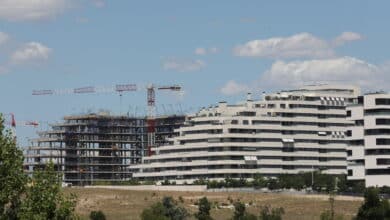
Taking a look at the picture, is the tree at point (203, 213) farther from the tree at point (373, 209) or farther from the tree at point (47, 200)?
the tree at point (47, 200)

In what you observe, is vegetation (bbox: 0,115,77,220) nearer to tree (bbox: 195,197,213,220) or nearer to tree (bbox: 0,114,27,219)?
tree (bbox: 0,114,27,219)

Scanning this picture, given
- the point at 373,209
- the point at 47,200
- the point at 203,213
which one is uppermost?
the point at 47,200

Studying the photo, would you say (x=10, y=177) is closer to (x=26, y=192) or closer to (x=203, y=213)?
(x=26, y=192)

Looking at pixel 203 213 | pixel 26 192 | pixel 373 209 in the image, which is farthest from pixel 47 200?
pixel 203 213

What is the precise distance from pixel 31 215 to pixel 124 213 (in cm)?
13243

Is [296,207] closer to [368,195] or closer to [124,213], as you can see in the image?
[124,213]

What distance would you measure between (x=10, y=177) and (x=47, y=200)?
8.99 ft

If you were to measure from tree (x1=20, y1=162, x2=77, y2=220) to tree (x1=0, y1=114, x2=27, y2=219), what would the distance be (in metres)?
0.80

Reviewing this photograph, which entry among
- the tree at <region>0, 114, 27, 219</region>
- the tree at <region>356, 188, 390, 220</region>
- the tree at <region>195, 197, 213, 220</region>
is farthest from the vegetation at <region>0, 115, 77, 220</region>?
the tree at <region>195, 197, 213, 220</region>

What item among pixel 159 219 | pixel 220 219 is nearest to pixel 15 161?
pixel 159 219

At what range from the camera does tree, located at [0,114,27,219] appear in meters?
61.1

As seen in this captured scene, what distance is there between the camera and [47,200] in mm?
60562

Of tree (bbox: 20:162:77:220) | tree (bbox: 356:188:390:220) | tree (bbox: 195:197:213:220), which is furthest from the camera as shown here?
tree (bbox: 195:197:213:220)

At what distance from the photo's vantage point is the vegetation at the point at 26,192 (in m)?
60.2
